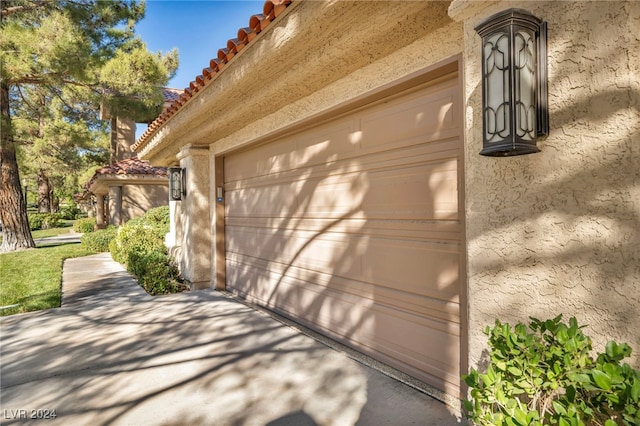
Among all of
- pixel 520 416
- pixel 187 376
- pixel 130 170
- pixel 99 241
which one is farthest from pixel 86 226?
pixel 520 416

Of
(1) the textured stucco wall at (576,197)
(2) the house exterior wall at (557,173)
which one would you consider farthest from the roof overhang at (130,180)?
(1) the textured stucco wall at (576,197)

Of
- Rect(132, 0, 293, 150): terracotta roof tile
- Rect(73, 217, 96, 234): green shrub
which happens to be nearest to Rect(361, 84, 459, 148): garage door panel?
Rect(132, 0, 293, 150): terracotta roof tile

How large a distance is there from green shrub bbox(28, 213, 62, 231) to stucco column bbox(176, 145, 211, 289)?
27.3m

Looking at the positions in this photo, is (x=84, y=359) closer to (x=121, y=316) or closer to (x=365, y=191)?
(x=121, y=316)

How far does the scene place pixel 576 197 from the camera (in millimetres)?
2033

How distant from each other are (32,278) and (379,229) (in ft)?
29.7

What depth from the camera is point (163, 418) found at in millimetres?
2998

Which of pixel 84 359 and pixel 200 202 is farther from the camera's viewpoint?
pixel 200 202

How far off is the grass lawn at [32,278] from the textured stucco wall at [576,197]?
23.1 ft

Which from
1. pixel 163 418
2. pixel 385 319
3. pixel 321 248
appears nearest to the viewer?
pixel 163 418

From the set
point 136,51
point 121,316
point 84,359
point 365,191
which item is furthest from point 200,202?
point 136,51

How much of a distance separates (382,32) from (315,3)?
58 centimetres

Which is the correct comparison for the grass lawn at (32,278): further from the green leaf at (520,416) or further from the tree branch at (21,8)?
the tree branch at (21,8)

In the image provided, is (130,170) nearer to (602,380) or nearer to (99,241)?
(99,241)
